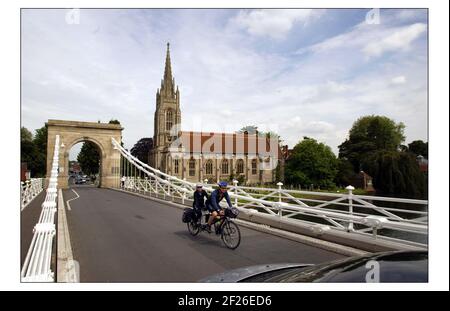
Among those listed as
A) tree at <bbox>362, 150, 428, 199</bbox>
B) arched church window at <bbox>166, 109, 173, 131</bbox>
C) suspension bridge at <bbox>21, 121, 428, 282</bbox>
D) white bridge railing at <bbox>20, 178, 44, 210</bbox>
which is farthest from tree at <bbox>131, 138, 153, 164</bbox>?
suspension bridge at <bbox>21, 121, 428, 282</bbox>

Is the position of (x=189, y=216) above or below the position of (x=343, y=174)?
above

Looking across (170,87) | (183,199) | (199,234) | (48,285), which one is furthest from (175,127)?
(48,285)

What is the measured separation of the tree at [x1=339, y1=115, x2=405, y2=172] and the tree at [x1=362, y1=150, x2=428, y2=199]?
14013 millimetres

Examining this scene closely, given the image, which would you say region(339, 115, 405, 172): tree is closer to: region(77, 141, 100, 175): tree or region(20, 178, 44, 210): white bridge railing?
region(77, 141, 100, 175): tree

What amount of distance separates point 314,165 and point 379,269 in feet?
174

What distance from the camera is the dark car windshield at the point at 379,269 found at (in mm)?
1984

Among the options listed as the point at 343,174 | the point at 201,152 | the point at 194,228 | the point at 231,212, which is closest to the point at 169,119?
the point at 201,152

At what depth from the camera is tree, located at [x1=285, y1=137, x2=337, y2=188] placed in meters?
52.8

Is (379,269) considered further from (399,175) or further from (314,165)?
(314,165)

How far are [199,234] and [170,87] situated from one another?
6430cm

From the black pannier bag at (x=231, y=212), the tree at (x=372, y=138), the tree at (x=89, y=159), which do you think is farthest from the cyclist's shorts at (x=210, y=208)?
the tree at (x=89, y=159)

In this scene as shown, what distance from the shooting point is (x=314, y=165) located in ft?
174

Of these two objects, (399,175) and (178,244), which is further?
(399,175)
